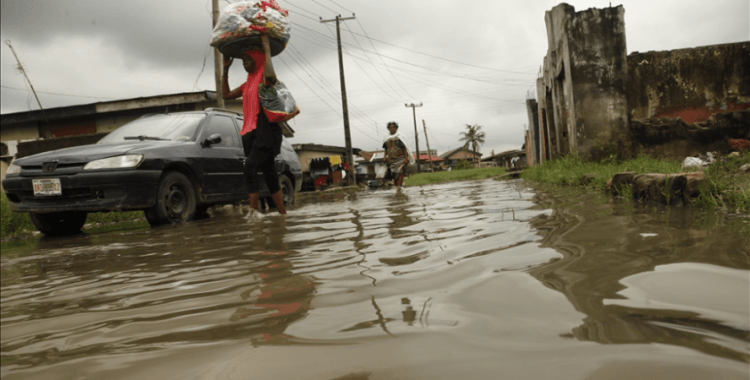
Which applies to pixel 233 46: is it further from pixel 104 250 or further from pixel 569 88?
pixel 569 88

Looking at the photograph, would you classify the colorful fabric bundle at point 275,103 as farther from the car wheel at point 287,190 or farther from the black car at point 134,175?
the car wheel at point 287,190

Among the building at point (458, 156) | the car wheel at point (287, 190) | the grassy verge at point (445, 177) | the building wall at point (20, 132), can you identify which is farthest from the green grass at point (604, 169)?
the building at point (458, 156)

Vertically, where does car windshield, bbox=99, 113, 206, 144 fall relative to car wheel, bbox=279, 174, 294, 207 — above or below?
above

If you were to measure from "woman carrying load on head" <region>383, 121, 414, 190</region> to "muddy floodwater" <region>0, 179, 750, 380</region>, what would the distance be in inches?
339

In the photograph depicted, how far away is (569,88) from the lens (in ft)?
29.7

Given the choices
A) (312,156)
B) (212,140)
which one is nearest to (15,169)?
(212,140)

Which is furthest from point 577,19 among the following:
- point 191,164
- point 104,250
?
point 104,250

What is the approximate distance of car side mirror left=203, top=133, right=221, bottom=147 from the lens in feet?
18.6

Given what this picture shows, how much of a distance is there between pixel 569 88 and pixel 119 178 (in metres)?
7.79

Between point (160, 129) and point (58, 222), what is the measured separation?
1.52 m

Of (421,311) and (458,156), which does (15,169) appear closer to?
(421,311)

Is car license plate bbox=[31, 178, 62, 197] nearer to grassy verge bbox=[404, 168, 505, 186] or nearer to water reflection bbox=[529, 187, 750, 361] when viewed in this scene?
water reflection bbox=[529, 187, 750, 361]

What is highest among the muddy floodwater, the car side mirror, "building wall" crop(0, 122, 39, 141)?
"building wall" crop(0, 122, 39, 141)

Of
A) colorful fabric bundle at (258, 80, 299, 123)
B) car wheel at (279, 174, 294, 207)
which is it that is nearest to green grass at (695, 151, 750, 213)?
colorful fabric bundle at (258, 80, 299, 123)
